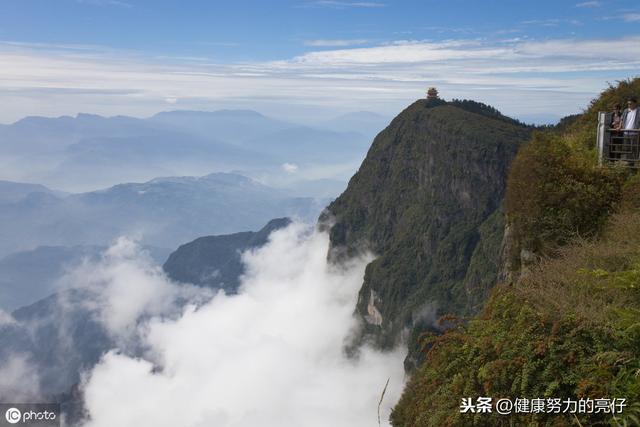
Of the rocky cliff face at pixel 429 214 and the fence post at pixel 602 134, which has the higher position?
the fence post at pixel 602 134

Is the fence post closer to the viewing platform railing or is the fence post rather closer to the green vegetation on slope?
the viewing platform railing

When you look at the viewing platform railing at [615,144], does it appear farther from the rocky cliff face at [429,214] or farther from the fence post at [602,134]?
the rocky cliff face at [429,214]

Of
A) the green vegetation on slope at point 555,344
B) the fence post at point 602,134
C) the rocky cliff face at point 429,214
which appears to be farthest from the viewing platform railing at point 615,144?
the rocky cliff face at point 429,214

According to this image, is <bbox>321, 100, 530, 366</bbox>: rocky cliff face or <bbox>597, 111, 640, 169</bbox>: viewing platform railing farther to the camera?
<bbox>321, 100, 530, 366</bbox>: rocky cliff face

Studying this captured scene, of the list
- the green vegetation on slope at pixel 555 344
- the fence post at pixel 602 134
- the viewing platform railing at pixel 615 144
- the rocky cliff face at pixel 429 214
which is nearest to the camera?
the green vegetation on slope at pixel 555 344

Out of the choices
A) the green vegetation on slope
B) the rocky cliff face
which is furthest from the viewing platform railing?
the rocky cliff face

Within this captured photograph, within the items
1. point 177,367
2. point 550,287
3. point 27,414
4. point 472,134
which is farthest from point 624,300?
point 177,367
